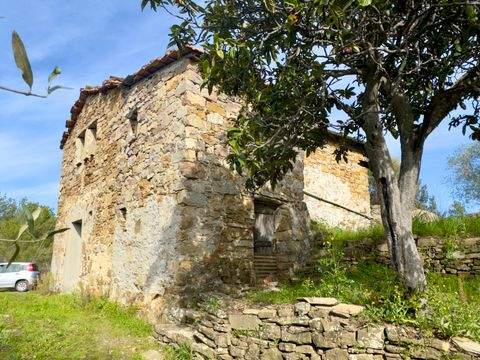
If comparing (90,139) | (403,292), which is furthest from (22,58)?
(90,139)

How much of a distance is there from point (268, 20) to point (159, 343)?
4.81 meters

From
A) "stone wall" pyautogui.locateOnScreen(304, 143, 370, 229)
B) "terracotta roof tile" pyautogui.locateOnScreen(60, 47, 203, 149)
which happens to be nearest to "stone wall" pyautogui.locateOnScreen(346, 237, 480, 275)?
"stone wall" pyautogui.locateOnScreen(304, 143, 370, 229)

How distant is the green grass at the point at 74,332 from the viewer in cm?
562

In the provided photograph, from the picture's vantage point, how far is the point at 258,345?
5031mm

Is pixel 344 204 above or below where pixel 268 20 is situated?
below

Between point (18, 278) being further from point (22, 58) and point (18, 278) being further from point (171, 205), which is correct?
point (22, 58)

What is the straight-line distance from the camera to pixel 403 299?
15.1 feet

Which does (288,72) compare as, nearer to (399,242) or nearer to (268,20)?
(268,20)

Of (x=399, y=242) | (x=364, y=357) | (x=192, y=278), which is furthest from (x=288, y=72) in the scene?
(x=192, y=278)

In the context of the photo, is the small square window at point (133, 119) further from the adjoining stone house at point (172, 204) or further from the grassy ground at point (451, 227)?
the grassy ground at point (451, 227)

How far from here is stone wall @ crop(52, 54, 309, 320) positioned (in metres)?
6.71

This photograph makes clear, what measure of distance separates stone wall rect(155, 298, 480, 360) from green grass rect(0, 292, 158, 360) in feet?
2.05

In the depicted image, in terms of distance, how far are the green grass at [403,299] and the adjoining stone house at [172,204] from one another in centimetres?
132

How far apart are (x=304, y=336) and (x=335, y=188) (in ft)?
27.9
